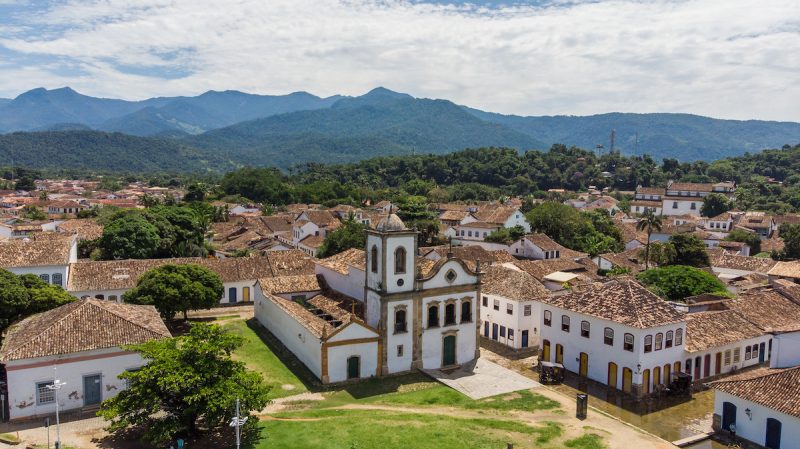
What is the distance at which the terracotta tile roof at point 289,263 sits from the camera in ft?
165

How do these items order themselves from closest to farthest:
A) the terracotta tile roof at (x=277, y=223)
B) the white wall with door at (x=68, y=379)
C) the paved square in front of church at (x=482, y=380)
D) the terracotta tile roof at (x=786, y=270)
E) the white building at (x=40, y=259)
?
1. the white wall with door at (x=68, y=379)
2. the paved square in front of church at (x=482, y=380)
3. the white building at (x=40, y=259)
4. the terracotta tile roof at (x=786, y=270)
5. the terracotta tile roof at (x=277, y=223)

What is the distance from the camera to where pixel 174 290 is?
3731cm

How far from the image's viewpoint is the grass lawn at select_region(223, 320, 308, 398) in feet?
99.2

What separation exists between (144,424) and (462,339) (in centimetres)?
1805

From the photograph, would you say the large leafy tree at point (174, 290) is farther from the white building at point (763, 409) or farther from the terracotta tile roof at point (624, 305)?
the white building at point (763, 409)

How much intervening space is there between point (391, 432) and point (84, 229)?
5583cm

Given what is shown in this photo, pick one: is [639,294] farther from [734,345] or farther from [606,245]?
[606,245]

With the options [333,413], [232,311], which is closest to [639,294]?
[333,413]

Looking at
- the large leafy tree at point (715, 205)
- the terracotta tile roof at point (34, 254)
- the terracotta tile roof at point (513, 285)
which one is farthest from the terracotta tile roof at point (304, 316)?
the large leafy tree at point (715, 205)

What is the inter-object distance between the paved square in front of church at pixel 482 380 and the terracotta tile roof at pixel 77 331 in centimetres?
1538

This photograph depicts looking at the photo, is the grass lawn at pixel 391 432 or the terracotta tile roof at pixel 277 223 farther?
the terracotta tile roof at pixel 277 223

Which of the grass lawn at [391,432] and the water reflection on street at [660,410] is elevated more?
the grass lawn at [391,432]

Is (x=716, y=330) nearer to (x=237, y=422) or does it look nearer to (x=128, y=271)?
(x=237, y=422)

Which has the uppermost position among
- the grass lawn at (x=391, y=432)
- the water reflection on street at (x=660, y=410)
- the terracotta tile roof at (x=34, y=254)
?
the terracotta tile roof at (x=34, y=254)
